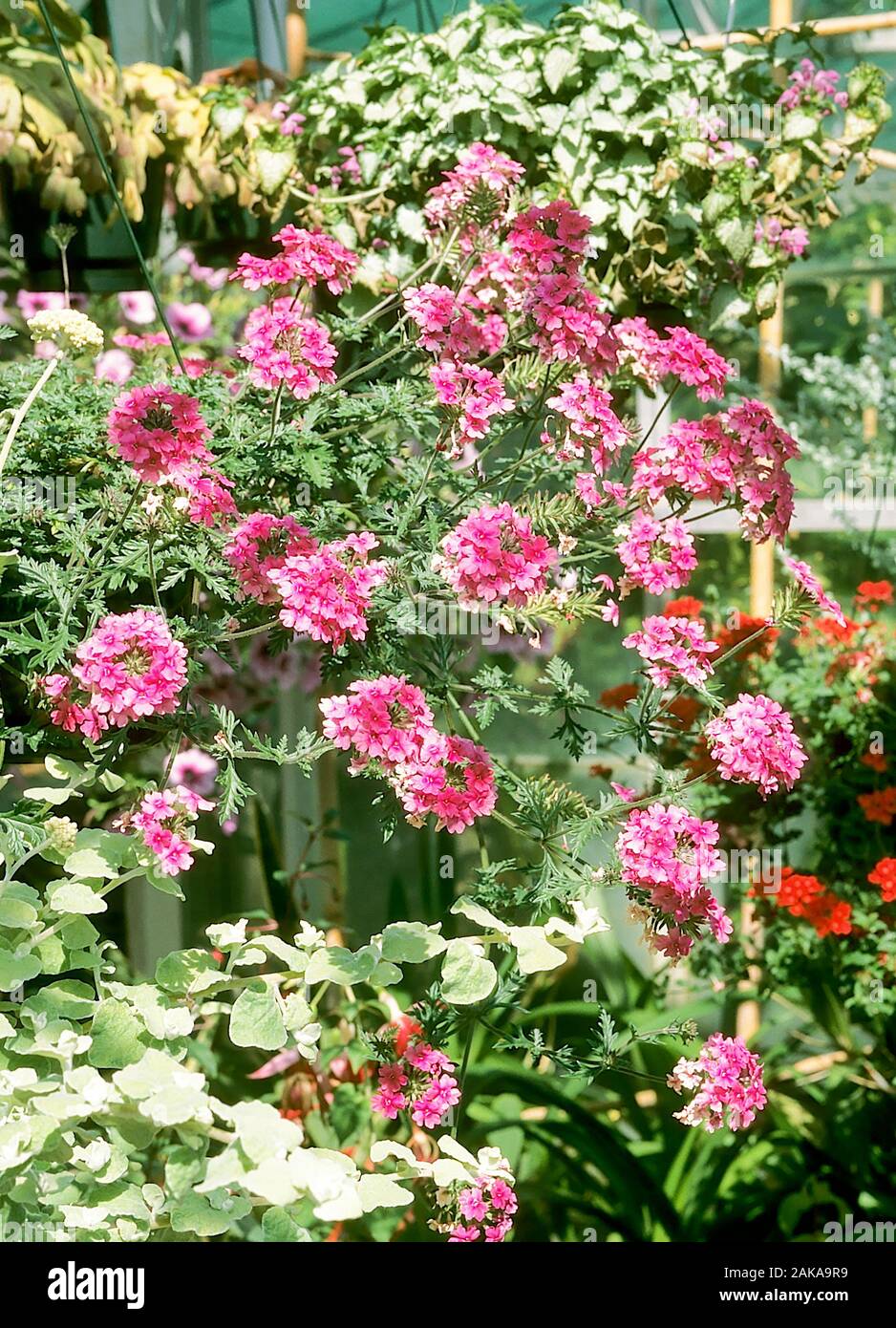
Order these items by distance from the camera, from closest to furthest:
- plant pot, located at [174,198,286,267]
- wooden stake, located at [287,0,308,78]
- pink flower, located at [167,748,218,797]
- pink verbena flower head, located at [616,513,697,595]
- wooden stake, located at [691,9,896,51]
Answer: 1. pink verbena flower head, located at [616,513,697,595]
2. plant pot, located at [174,198,286,267]
3. wooden stake, located at [287,0,308,78]
4. wooden stake, located at [691,9,896,51]
5. pink flower, located at [167,748,218,797]

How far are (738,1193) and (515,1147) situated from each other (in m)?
0.40

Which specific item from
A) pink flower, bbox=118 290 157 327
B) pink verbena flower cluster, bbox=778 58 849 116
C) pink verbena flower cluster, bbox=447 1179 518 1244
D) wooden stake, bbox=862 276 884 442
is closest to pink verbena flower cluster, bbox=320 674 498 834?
pink verbena flower cluster, bbox=447 1179 518 1244

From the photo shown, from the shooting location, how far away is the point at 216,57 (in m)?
2.74

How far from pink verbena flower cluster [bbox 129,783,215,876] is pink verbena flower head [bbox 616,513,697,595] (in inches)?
19.9

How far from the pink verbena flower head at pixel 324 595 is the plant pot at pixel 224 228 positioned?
88 cm

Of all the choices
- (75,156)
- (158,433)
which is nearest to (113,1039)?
(158,433)

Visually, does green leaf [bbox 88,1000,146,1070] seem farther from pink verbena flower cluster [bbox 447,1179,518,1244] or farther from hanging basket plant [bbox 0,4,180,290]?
hanging basket plant [bbox 0,4,180,290]

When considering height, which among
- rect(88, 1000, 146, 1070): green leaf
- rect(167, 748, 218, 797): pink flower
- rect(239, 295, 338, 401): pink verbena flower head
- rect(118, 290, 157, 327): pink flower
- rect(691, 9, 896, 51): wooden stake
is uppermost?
rect(691, 9, 896, 51): wooden stake

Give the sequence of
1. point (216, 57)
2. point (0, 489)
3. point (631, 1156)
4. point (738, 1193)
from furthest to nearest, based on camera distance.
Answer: point (216, 57), point (738, 1193), point (631, 1156), point (0, 489)

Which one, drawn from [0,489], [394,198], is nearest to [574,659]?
[394,198]

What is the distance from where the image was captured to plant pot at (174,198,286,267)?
1876mm

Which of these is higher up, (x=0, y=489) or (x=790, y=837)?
(x=0, y=489)

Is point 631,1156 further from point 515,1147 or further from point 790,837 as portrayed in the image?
point 790,837
